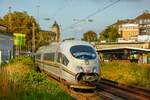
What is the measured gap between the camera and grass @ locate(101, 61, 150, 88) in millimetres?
36325

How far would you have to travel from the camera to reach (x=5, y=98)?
43.6 feet

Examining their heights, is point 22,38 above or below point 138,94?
above

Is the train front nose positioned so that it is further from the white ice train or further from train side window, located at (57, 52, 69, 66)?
train side window, located at (57, 52, 69, 66)

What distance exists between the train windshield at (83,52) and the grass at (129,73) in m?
8.51

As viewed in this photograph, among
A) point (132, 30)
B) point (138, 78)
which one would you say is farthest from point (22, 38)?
point (132, 30)

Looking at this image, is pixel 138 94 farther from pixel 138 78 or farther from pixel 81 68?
pixel 138 78

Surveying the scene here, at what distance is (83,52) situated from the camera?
86.1 feet

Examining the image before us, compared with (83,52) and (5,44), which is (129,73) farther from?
(83,52)

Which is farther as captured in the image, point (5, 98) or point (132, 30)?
point (132, 30)

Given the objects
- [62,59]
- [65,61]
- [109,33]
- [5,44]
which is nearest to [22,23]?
[5,44]

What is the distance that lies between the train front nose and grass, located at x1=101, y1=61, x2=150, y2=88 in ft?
30.5

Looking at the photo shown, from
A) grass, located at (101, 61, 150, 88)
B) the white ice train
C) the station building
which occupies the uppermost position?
the station building

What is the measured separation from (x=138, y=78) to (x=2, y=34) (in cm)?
1635

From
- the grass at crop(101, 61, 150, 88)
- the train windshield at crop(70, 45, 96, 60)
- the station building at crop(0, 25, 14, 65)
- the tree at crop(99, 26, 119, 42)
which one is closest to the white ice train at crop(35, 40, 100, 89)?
the train windshield at crop(70, 45, 96, 60)
